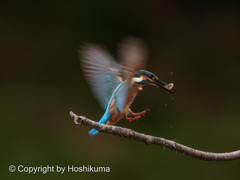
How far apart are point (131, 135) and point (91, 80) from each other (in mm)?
179

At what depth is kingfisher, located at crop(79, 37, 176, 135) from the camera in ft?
1.43

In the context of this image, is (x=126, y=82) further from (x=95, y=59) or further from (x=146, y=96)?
(x=146, y=96)

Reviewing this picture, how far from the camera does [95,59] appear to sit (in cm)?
58

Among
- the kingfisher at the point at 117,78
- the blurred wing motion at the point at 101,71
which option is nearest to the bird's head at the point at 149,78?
the kingfisher at the point at 117,78

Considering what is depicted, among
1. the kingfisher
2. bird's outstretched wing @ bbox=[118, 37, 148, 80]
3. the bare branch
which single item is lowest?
the bare branch

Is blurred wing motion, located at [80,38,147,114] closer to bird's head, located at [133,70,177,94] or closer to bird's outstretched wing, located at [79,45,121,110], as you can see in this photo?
bird's outstretched wing, located at [79,45,121,110]

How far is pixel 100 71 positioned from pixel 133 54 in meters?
0.17

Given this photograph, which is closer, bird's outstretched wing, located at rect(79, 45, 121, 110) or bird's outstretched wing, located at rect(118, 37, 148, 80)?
bird's outstretched wing, located at rect(118, 37, 148, 80)

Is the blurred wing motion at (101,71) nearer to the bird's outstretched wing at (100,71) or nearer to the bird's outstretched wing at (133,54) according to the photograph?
the bird's outstretched wing at (100,71)

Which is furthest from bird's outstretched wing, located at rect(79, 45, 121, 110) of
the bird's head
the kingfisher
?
the bird's head

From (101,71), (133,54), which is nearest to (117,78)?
(101,71)

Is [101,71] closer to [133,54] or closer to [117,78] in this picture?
[117,78]

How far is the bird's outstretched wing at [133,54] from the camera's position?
0.42 m

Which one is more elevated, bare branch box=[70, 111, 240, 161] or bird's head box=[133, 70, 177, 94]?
bird's head box=[133, 70, 177, 94]
